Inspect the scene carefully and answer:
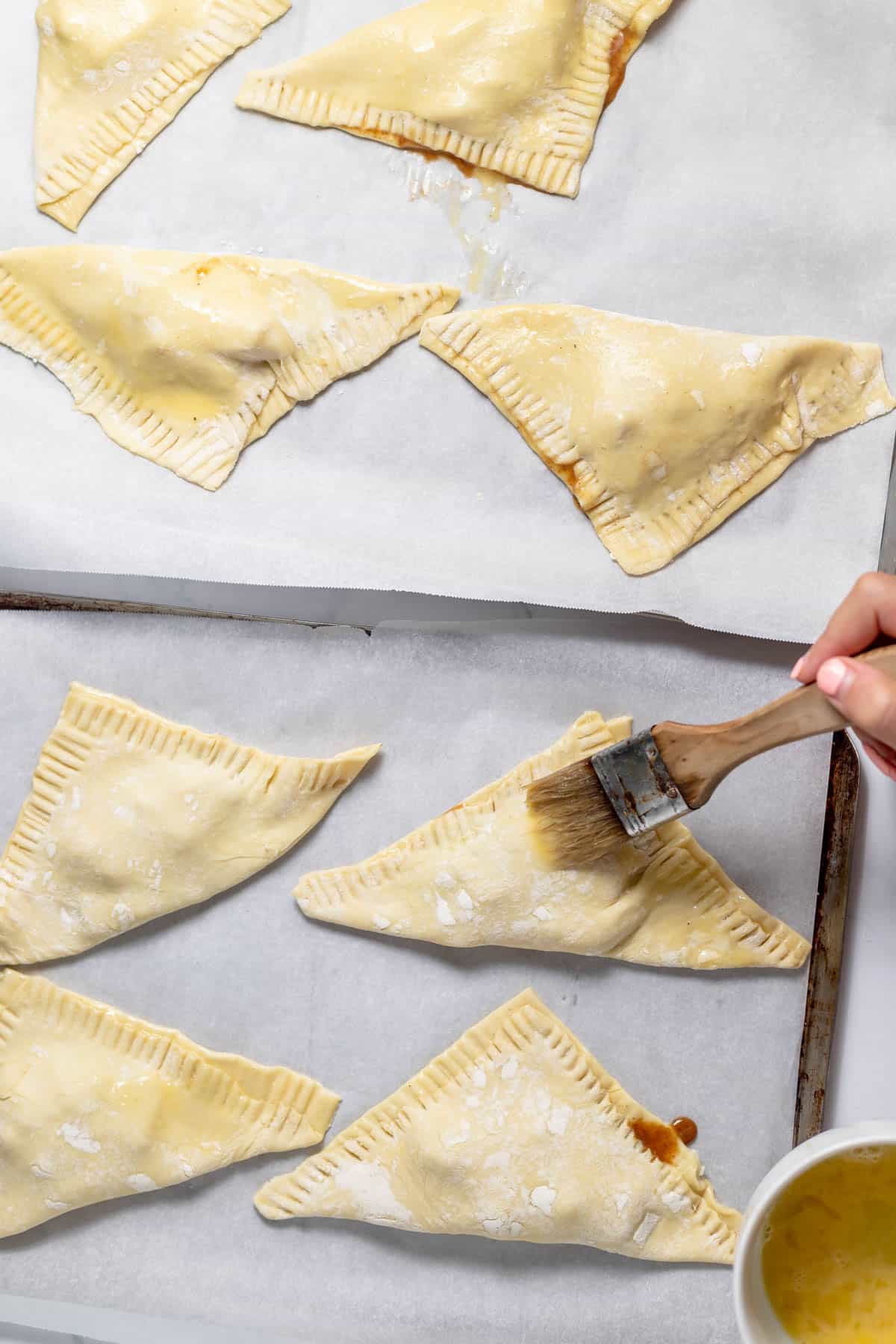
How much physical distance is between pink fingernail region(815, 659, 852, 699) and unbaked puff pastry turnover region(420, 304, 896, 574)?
1.15ft

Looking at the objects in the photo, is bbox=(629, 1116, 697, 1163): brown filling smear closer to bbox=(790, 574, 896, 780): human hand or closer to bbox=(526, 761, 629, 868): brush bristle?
bbox=(526, 761, 629, 868): brush bristle

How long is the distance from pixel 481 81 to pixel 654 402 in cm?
48

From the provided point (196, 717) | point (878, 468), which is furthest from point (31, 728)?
point (878, 468)

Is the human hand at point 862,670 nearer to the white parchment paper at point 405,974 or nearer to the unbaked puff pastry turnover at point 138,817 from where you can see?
the white parchment paper at point 405,974

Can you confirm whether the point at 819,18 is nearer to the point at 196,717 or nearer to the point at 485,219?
the point at 485,219

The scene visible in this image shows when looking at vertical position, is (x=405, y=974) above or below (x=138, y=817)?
below

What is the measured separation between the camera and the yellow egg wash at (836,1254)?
49.2 inches

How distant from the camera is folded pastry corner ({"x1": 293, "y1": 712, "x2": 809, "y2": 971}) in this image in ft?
4.64

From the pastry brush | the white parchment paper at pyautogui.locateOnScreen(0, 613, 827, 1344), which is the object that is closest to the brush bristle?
the pastry brush

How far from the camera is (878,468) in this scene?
1.45 m

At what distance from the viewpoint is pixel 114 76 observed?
150cm

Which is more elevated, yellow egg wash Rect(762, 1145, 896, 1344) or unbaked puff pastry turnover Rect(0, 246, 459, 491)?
unbaked puff pastry turnover Rect(0, 246, 459, 491)

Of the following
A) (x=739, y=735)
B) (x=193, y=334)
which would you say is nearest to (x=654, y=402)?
(x=739, y=735)

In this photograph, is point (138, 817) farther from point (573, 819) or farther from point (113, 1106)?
point (573, 819)
